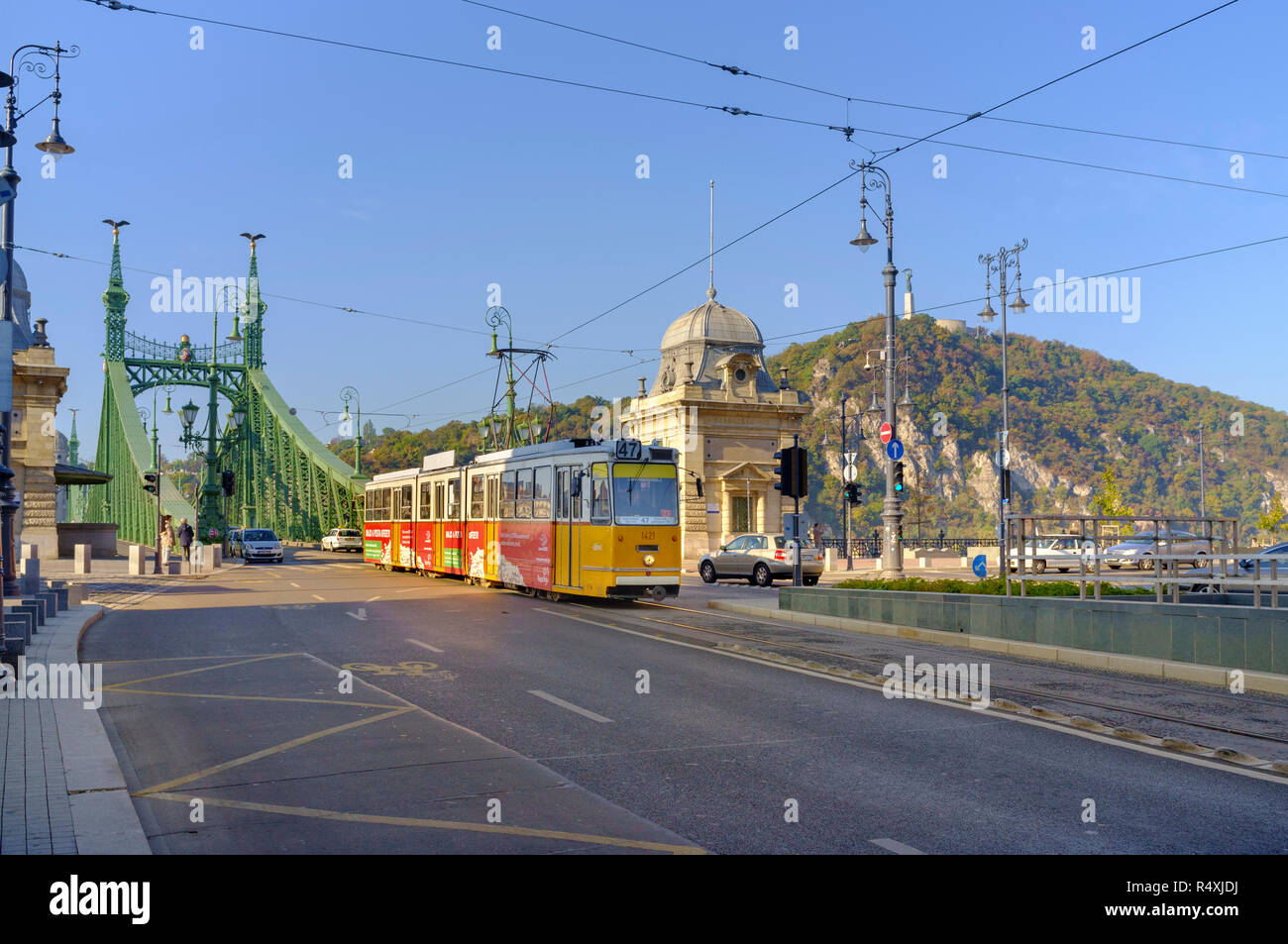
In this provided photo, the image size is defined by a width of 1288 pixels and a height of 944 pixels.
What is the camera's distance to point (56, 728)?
9.18 m

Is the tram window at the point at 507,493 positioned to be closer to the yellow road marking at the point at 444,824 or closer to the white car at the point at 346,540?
the yellow road marking at the point at 444,824

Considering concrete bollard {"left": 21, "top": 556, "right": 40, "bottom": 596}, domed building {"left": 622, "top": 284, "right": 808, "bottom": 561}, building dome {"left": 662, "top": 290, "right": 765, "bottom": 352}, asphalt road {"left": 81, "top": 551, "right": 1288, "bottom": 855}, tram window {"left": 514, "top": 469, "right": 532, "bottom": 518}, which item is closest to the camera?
asphalt road {"left": 81, "top": 551, "right": 1288, "bottom": 855}

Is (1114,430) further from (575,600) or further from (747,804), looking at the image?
(747,804)

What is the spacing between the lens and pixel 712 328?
5966 centimetres

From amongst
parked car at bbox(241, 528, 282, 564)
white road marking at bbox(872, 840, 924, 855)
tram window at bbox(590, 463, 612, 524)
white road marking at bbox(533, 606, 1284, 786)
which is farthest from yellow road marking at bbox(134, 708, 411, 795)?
parked car at bbox(241, 528, 282, 564)

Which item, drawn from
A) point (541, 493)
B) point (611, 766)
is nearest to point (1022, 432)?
point (541, 493)

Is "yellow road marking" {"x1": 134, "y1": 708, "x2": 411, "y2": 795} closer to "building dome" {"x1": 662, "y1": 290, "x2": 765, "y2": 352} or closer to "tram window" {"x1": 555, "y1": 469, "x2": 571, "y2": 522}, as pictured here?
"tram window" {"x1": 555, "y1": 469, "x2": 571, "y2": 522}

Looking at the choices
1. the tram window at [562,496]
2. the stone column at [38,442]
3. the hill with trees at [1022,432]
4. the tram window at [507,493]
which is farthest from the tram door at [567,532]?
the hill with trees at [1022,432]

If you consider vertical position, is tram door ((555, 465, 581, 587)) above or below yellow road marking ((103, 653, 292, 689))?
above

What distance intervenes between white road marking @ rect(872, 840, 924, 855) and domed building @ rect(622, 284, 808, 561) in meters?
43.0

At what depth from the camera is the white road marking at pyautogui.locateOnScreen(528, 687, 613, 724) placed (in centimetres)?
993

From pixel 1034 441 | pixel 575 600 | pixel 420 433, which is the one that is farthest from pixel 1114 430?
pixel 575 600

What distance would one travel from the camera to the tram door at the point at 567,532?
2294cm

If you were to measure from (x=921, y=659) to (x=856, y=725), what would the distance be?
5.31 meters
